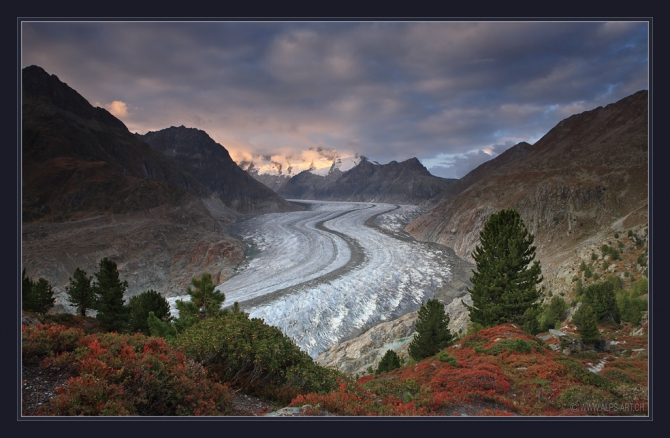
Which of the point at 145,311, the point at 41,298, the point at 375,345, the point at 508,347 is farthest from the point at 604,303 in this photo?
the point at 41,298

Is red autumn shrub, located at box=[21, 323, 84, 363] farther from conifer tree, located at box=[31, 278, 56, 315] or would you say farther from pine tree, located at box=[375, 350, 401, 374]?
conifer tree, located at box=[31, 278, 56, 315]

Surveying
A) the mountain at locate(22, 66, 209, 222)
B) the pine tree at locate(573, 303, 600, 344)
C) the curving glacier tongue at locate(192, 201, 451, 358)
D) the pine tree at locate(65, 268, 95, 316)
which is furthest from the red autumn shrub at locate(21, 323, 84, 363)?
the pine tree at locate(65, 268, 95, 316)

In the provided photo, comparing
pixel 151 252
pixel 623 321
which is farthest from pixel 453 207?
pixel 151 252

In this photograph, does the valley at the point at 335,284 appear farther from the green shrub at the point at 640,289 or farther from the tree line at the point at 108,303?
the green shrub at the point at 640,289

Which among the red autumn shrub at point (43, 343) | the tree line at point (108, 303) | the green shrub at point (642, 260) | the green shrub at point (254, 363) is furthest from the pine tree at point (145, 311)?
the green shrub at point (642, 260)

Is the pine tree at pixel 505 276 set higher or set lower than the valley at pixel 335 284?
higher
